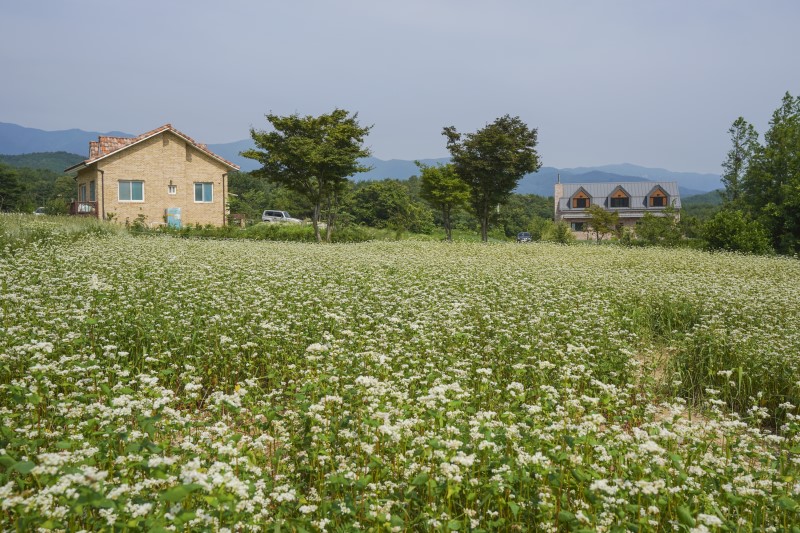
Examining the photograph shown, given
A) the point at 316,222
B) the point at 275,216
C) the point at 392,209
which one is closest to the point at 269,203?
the point at 275,216

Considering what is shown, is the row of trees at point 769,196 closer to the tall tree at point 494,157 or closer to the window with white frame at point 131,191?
the tall tree at point 494,157

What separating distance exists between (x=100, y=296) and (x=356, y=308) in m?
3.73

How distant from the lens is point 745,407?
21.1 ft

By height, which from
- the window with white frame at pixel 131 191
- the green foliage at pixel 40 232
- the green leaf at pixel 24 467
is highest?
the window with white frame at pixel 131 191

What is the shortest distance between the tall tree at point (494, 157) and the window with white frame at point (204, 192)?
18.1 meters

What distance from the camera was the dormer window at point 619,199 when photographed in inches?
2844

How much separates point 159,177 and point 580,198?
56.7m

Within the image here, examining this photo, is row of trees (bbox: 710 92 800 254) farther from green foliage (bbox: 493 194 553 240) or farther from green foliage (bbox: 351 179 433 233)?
green foliage (bbox: 351 179 433 233)

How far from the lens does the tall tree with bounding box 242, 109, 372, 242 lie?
104 feet

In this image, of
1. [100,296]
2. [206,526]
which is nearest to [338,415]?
[206,526]

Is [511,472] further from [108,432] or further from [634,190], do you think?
[634,190]

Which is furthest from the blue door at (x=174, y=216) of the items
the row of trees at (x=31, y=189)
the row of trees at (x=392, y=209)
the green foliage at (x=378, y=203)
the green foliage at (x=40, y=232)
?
the green foliage at (x=378, y=203)

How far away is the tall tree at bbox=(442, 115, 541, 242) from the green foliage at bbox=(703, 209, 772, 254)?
1209cm

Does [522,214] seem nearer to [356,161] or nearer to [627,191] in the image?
[627,191]
